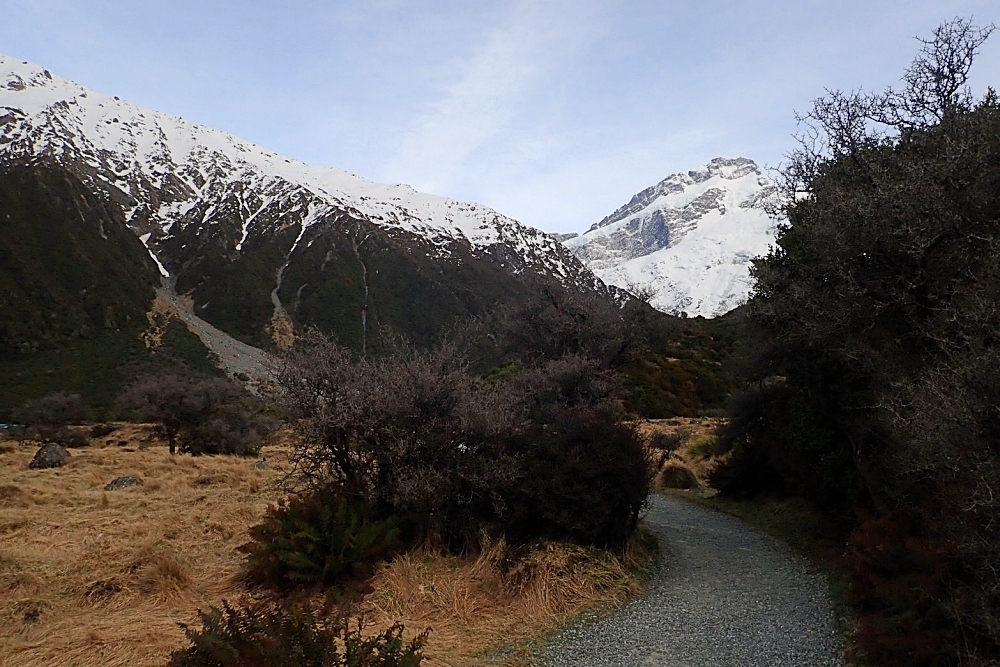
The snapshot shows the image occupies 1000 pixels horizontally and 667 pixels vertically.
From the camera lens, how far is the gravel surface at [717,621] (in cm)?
527

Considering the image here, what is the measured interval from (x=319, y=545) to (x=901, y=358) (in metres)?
6.58

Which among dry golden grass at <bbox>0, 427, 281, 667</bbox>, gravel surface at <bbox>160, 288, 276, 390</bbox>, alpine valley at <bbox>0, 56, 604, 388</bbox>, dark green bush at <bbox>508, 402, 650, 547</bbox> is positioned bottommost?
dry golden grass at <bbox>0, 427, 281, 667</bbox>

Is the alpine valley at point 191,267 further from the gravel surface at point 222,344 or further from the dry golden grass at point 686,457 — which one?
the dry golden grass at point 686,457

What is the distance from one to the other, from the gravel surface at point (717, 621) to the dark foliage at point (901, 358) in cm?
60

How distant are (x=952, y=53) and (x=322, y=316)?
401ft

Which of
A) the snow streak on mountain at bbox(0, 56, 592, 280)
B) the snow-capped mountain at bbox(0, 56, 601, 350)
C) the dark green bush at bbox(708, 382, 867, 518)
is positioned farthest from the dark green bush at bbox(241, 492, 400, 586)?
the snow streak on mountain at bbox(0, 56, 592, 280)

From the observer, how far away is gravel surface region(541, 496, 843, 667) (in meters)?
5.27

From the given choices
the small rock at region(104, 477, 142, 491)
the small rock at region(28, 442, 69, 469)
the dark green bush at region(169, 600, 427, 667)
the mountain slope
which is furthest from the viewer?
the mountain slope

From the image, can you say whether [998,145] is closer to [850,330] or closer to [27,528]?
[850,330]

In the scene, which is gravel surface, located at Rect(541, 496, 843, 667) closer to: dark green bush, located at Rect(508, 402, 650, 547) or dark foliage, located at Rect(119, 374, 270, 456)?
dark green bush, located at Rect(508, 402, 650, 547)

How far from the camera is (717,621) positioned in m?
6.02

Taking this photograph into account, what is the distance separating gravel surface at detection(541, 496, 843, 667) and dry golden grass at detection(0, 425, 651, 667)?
43 centimetres

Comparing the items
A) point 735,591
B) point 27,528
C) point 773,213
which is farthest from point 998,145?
point 27,528

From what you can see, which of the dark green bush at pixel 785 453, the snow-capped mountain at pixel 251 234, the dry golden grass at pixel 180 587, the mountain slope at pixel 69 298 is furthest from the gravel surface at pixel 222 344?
the dark green bush at pixel 785 453
